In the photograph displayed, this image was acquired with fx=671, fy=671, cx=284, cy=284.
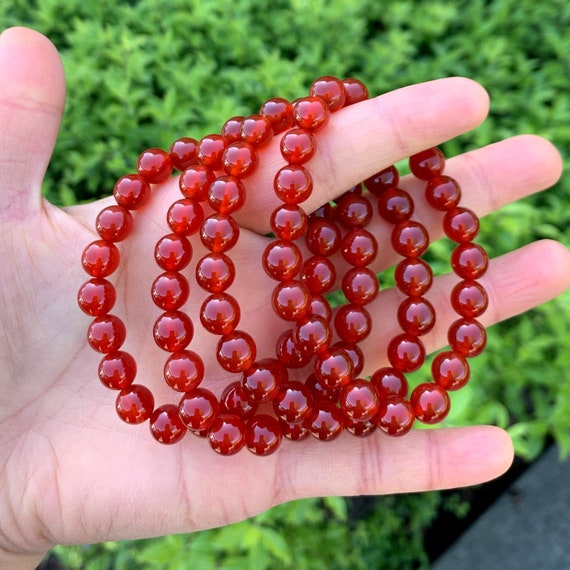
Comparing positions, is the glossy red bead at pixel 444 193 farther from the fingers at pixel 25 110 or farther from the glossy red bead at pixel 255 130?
the fingers at pixel 25 110

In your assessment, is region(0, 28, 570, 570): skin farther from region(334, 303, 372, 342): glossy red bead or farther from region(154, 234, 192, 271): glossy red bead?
region(334, 303, 372, 342): glossy red bead

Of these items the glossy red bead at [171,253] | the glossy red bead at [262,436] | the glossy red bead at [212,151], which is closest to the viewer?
the glossy red bead at [262,436]

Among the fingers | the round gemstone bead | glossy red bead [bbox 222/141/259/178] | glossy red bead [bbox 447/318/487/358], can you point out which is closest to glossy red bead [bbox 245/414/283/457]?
the round gemstone bead

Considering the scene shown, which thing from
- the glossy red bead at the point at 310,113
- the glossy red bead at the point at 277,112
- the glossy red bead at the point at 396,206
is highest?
the glossy red bead at the point at 277,112

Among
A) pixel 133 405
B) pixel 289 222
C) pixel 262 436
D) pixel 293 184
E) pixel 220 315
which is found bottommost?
pixel 262 436

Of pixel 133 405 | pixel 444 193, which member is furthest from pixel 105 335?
pixel 444 193

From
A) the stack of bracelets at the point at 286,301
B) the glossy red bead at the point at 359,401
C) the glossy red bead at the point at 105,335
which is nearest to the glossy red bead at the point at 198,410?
the stack of bracelets at the point at 286,301

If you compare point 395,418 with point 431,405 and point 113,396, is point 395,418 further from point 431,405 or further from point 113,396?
point 113,396

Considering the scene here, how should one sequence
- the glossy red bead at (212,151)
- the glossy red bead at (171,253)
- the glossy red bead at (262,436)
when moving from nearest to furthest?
the glossy red bead at (262,436) < the glossy red bead at (171,253) < the glossy red bead at (212,151)
